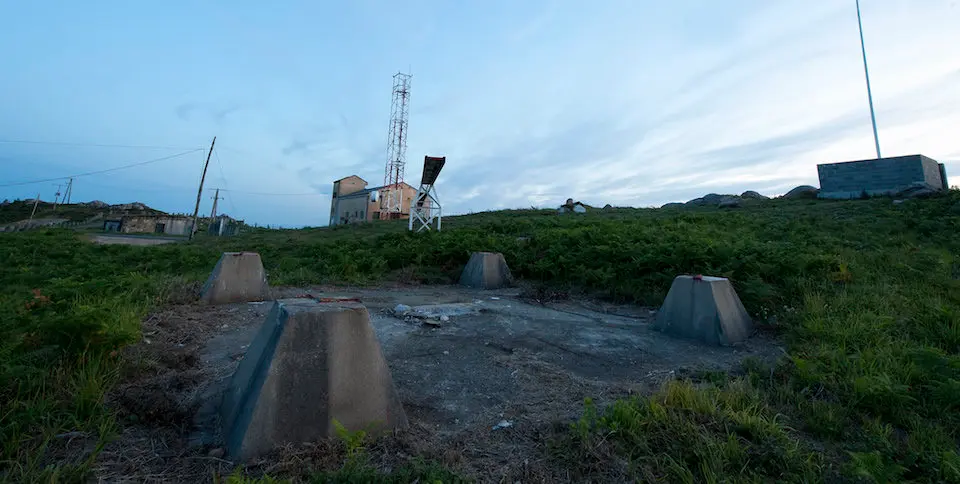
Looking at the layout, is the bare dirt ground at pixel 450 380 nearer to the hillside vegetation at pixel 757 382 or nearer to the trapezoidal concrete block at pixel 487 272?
the hillside vegetation at pixel 757 382

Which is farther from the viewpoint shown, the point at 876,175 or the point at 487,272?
the point at 876,175

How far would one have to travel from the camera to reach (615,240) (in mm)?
9219

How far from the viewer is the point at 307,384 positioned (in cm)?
247

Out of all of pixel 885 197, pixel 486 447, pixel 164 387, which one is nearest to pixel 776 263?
pixel 486 447

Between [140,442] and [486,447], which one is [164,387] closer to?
[140,442]

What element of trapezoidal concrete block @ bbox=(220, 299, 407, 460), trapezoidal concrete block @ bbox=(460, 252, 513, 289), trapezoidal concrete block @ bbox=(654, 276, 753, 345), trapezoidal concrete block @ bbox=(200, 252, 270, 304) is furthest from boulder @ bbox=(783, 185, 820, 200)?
trapezoidal concrete block @ bbox=(220, 299, 407, 460)

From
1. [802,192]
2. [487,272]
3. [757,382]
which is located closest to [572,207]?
[802,192]

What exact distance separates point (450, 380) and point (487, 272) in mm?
5636

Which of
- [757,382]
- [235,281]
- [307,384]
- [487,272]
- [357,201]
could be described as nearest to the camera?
[307,384]

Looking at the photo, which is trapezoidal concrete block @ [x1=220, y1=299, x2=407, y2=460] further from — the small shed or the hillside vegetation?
the small shed

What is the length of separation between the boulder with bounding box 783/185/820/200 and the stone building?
25.2 metres

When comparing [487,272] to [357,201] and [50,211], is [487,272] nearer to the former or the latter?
[357,201]

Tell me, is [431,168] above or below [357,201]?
below

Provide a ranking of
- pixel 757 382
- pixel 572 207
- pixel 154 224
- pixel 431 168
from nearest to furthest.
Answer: pixel 757 382
pixel 431 168
pixel 572 207
pixel 154 224
